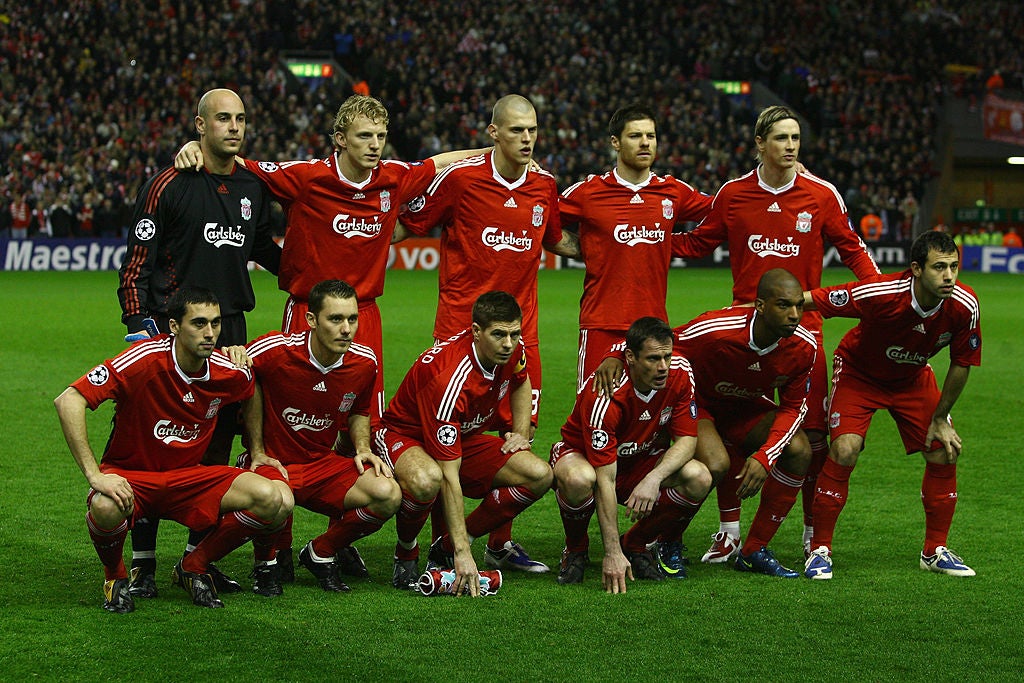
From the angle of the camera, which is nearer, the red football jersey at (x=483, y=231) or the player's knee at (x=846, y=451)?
the player's knee at (x=846, y=451)

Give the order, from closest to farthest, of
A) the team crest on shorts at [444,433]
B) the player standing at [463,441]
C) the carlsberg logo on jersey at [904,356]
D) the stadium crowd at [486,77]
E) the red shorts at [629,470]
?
1. the player standing at [463,441]
2. the team crest on shorts at [444,433]
3. the red shorts at [629,470]
4. the carlsberg logo on jersey at [904,356]
5. the stadium crowd at [486,77]

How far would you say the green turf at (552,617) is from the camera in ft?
14.9

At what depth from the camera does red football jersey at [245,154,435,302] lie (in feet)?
21.0

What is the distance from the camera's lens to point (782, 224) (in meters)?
6.77

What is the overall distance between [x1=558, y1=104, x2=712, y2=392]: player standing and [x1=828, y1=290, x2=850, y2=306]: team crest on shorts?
109 centimetres

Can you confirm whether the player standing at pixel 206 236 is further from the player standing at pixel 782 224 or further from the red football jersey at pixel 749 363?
the player standing at pixel 782 224

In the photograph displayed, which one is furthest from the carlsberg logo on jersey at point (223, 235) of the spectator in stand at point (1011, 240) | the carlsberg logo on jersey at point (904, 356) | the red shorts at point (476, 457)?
the spectator in stand at point (1011, 240)

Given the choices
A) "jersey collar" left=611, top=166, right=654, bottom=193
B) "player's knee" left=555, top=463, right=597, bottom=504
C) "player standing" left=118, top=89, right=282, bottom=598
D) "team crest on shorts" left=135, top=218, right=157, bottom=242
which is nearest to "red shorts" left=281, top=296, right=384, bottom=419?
"player standing" left=118, top=89, right=282, bottom=598

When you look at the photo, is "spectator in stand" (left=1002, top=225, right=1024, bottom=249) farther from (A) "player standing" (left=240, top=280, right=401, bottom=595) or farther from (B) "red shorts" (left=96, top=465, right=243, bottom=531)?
(B) "red shorts" (left=96, top=465, right=243, bottom=531)

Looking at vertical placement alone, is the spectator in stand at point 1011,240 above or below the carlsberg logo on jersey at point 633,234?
below

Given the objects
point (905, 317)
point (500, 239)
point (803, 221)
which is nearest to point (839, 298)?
point (905, 317)

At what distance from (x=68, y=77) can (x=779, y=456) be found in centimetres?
2801

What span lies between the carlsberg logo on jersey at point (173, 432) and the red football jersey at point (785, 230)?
3.00 meters

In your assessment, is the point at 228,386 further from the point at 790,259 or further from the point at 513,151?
the point at 790,259
